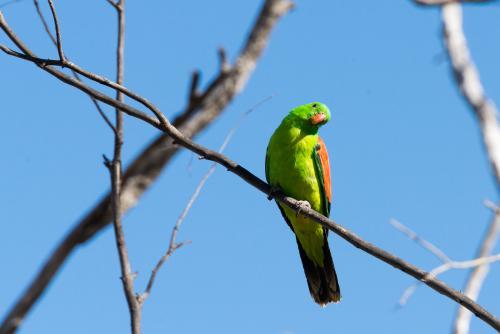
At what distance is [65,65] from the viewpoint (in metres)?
3.64

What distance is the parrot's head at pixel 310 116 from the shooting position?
240 inches

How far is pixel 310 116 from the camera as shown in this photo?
6117mm

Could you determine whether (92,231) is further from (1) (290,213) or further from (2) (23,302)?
(1) (290,213)

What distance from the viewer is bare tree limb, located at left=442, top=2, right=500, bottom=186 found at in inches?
115

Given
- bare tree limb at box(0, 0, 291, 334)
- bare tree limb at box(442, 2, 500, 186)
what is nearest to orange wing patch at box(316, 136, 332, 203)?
bare tree limb at box(0, 0, 291, 334)

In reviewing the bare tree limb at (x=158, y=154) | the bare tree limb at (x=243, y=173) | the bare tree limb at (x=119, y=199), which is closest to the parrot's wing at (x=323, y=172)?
the bare tree limb at (x=158, y=154)

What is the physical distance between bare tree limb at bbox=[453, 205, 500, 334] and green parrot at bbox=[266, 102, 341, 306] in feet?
6.02

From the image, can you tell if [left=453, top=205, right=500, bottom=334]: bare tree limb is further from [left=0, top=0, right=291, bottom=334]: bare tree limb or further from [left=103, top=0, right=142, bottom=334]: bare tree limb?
[left=0, top=0, right=291, bottom=334]: bare tree limb

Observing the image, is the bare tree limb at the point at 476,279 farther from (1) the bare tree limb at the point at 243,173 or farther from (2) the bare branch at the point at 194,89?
(2) the bare branch at the point at 194,89

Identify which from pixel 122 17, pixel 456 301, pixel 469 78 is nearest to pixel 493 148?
pixel 469 78

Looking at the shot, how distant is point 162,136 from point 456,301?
4.91 meters

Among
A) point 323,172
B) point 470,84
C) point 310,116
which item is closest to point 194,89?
point 310,116

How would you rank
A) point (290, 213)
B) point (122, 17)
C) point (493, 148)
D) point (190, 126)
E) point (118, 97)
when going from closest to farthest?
point (493, 148) → point (118, 97) → point (122, 17) → point (290, 213) → point (190, 126)

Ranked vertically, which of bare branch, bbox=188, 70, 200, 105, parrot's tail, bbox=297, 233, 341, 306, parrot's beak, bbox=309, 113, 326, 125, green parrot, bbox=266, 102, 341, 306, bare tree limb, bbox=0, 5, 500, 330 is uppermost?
bare branch, bbox=188, 70, 200, 105
